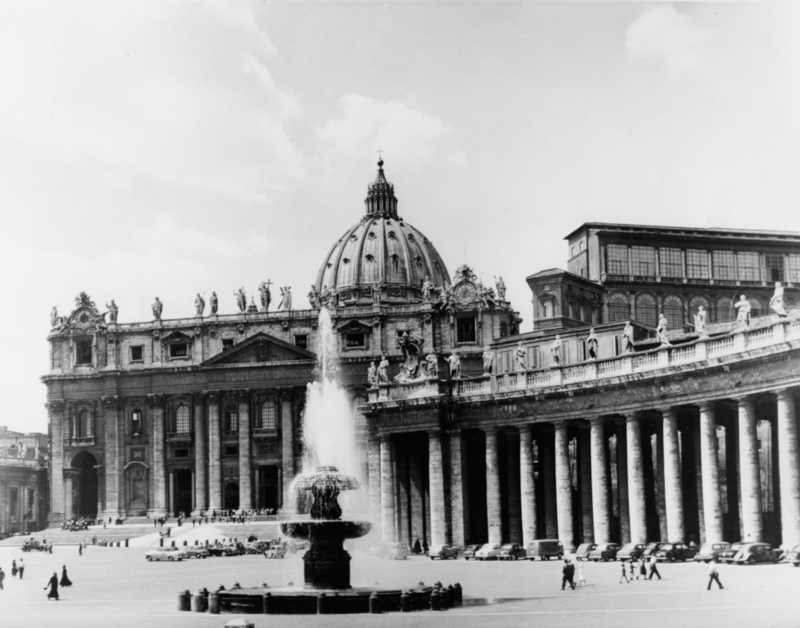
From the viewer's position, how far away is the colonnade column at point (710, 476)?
65.4 meters

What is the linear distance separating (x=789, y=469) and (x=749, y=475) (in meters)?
3.29

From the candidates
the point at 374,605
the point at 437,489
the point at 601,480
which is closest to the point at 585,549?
the point at 601,480

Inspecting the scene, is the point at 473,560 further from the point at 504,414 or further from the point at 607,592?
the point at 607,592

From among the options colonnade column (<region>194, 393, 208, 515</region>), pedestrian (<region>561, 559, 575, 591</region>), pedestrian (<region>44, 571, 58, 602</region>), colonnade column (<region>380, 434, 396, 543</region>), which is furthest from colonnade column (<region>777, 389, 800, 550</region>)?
colonnade column (<region>194, 393, 208, 515</region>)

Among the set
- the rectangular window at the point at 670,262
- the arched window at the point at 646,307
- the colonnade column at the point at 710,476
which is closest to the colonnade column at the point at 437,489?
the colonnade column at the point at 710,476

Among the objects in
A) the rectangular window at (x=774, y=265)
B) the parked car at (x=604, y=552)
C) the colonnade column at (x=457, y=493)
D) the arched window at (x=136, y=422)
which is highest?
the rectangular window at (x=774, y=265)

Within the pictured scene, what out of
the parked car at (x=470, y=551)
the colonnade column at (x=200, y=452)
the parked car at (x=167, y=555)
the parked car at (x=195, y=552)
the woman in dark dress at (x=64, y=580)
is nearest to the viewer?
the woman in dark dress at (x=64, y=580)

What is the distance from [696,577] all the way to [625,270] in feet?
245

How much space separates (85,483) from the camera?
529 feet

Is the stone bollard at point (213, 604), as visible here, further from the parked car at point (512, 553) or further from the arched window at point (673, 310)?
the arched window at point (673, 310)

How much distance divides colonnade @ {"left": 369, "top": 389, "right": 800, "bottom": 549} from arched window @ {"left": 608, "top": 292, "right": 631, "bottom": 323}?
32.1 metres

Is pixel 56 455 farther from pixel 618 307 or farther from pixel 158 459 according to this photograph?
pixel 618 307

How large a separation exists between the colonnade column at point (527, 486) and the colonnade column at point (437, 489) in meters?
6.28

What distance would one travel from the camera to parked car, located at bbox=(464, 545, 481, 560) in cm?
8075
